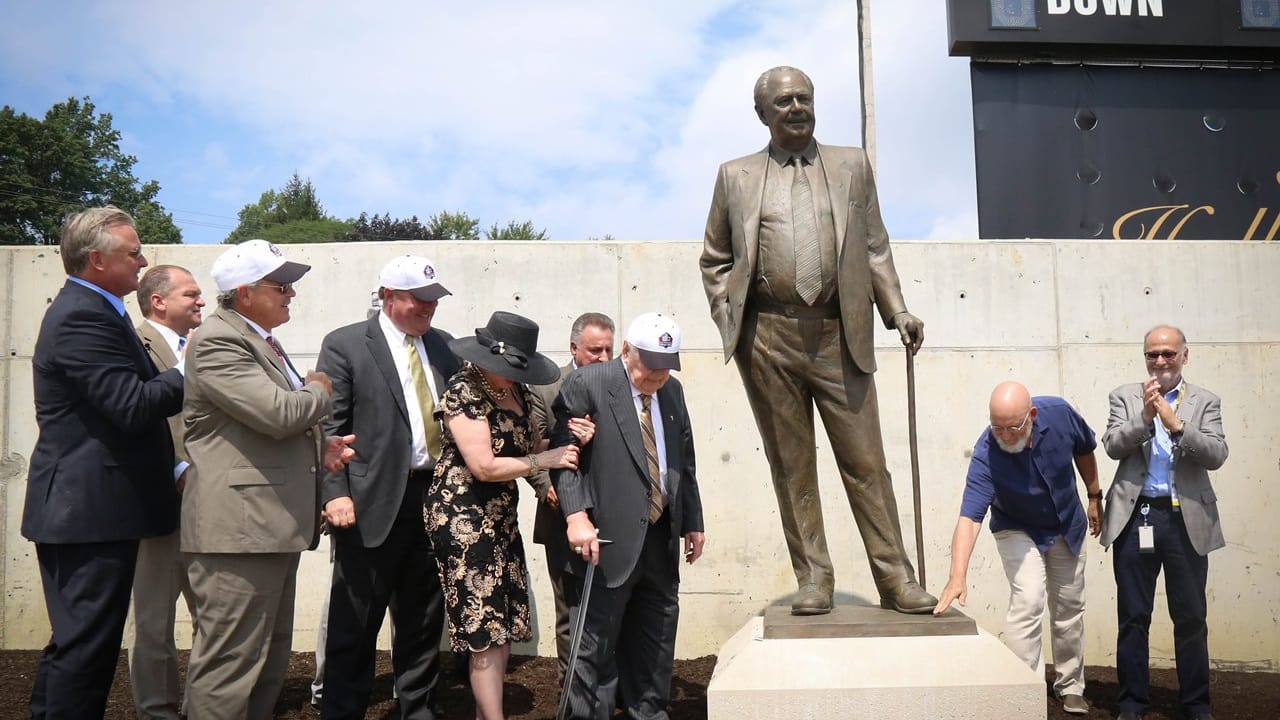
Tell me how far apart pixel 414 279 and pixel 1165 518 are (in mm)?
3396

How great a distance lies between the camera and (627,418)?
3.85 m

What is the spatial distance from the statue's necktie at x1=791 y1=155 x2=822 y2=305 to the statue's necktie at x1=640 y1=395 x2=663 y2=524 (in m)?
0.72

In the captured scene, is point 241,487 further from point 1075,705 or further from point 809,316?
point 1075,705

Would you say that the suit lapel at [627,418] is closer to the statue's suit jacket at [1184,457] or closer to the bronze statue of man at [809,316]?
the bronze statue of man at [809,316]

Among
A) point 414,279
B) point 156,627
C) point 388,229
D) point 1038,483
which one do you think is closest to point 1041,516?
point 1038,483

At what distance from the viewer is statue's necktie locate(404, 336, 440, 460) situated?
13.1 feet

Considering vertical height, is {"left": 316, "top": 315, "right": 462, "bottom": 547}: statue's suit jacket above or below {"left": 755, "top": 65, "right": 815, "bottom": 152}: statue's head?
below

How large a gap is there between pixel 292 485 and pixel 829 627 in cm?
185

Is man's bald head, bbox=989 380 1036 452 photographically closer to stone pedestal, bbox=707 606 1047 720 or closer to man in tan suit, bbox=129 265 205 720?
stone pedestal, bbox=707 606 1047 720

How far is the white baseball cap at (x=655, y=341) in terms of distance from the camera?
3717 millimetres

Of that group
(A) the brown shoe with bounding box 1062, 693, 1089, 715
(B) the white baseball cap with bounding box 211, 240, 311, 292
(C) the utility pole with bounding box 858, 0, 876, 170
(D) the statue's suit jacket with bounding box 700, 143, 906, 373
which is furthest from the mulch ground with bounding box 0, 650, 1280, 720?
(C) the utility pole with bounding box 858, 0, 876, 170

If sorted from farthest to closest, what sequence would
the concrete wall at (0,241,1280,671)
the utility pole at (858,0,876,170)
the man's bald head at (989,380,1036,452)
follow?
the utility pole at (858,0,876,170), the concrete wall at (0,241,1280,671), the man's bald head at (989,380,1036,452)

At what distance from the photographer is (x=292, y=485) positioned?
3254 mm

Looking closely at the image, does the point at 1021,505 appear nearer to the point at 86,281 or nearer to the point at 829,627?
the point at 829,627
